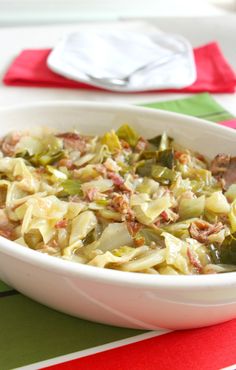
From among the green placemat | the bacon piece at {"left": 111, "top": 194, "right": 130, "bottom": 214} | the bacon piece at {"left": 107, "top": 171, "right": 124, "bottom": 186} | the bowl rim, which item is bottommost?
the green placemat

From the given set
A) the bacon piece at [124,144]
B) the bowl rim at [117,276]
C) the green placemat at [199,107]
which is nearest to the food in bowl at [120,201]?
the bacon piece at [124,144]

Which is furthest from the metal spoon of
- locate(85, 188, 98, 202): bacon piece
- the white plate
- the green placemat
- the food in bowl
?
locate(85, 188, 98, 202): bacon piece

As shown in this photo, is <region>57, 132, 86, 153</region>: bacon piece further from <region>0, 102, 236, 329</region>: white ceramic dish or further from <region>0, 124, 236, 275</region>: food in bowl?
<region>0, 102, 236, 329</region>: white ceramic dish

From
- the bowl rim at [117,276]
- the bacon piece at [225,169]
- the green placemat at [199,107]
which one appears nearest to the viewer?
the bowl rim at [117,276]

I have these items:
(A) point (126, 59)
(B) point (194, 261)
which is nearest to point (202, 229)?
(B) point (194, 261)

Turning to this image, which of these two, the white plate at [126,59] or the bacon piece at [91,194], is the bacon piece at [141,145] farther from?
the white plate at [126,59]

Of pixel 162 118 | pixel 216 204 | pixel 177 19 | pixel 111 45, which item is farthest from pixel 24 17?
pixel 216 204

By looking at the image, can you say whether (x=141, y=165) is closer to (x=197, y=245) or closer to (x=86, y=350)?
(x=197, y=245)
